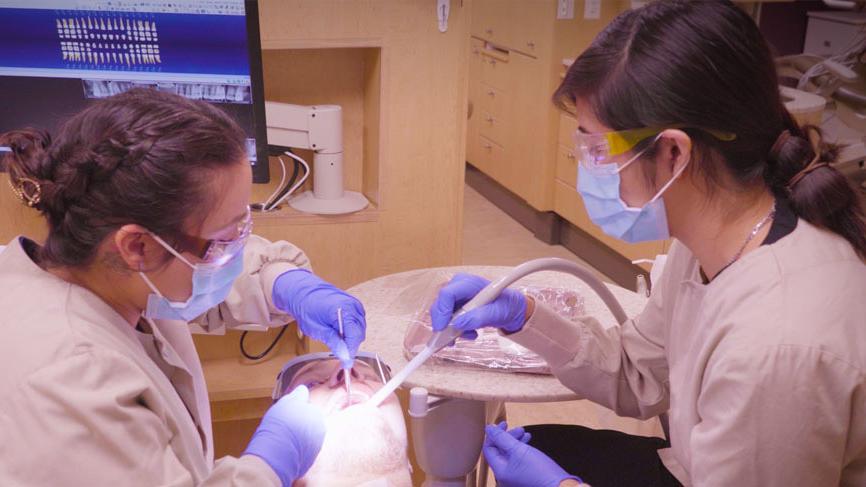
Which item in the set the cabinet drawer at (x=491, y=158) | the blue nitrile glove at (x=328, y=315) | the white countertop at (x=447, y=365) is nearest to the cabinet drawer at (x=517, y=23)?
the cabinet drawer at (x=491, y=158)

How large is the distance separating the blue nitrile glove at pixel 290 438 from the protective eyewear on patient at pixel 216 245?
239 millimetres

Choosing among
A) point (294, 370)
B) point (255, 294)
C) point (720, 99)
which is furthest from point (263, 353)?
point (720, 99)

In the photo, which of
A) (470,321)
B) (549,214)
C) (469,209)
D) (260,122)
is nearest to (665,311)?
(470,321)

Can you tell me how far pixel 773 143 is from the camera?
4.04 feet

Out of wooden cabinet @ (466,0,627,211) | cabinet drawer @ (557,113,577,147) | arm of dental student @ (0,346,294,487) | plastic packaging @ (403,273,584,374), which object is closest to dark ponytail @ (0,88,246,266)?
arm of dental student @ (0,346,294,487)

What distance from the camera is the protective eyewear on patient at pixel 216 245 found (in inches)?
45.4

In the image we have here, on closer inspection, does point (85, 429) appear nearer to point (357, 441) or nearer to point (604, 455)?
point (357, 441)

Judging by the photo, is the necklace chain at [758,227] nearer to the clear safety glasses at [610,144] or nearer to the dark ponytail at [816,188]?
the dark ponytail at [816,188]

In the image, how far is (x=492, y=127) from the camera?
188 inches

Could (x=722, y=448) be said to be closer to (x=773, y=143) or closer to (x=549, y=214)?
(x=773, y=143)

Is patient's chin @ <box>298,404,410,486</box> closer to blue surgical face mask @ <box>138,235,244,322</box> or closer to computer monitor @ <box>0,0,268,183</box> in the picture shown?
blue surgical face mask @ <box>138,235,244,322</box>

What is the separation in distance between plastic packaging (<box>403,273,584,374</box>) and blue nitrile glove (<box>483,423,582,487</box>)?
0.16 metres

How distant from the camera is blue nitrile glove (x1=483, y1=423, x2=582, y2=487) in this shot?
4.61ft

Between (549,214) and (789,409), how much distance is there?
3330 millimetres
